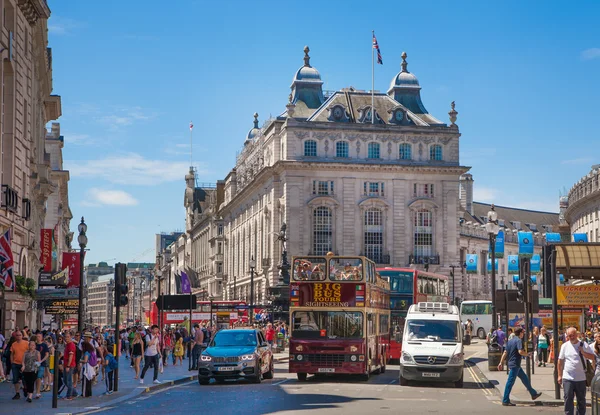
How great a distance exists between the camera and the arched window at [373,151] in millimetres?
103938

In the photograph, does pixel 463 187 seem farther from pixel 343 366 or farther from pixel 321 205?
pixel 343 366

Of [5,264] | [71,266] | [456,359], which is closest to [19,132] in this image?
[5,264]

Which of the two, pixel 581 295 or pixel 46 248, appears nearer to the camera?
pixel 581 295

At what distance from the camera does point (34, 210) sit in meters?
47.3

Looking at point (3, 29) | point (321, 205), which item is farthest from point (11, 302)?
point (321, 205)

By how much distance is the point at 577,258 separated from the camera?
32719mm

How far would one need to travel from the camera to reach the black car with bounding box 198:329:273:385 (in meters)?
31.1

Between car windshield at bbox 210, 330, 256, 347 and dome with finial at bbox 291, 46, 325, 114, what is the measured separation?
247ft

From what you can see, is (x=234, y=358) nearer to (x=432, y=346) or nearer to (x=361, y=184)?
(x=432, y=346)

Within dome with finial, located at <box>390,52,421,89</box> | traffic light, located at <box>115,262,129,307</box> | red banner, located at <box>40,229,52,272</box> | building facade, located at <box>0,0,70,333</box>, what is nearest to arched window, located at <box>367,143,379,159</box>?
dome with finial, located at <box>390,52,421,89</box>

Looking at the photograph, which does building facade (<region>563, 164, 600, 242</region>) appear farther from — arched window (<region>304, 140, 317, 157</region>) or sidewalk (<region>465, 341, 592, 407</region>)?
sidewalk (<region>465, 341, 592, 407</region>)

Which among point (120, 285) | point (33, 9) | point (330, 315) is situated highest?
point (33, 9)

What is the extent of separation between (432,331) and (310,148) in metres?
71.1

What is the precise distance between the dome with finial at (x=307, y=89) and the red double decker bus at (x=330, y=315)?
247 feet
